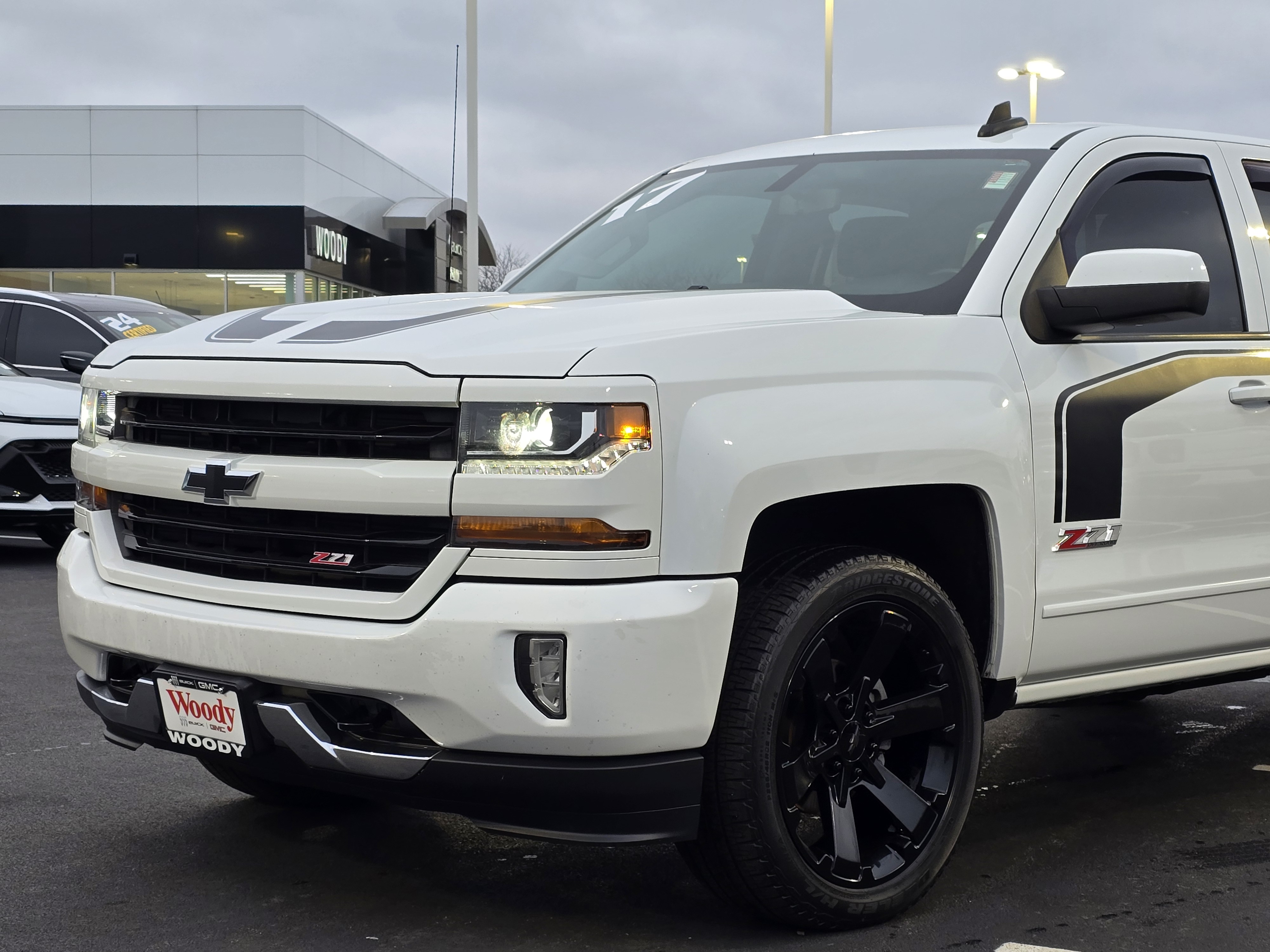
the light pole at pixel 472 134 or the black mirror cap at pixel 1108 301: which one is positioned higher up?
the light pole at pixel 472 134

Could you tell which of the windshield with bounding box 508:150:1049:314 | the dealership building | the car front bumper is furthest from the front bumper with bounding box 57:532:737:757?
the dealership building

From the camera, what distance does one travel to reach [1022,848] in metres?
4.07

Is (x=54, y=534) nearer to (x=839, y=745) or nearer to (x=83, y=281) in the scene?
(x=839, y=745)

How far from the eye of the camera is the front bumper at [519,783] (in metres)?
2.98

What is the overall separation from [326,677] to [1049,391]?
1.83 meters

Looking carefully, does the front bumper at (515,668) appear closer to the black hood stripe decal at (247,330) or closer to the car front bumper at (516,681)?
the car front bumper at (516,681)

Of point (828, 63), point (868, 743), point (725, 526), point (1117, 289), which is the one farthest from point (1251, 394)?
point (828, 63)

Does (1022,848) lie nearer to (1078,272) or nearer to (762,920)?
(762,920)

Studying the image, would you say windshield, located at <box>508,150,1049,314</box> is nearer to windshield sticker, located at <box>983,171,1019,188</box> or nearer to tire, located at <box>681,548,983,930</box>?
windshield sticker, located at <box>983,171,1019,188</box>

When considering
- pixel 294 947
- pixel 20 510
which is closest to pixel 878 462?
pixel 294 947

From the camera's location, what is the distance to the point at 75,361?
33.0ft

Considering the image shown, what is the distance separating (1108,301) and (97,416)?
96.4 inches

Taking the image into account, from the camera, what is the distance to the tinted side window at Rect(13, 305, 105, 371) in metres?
11.1

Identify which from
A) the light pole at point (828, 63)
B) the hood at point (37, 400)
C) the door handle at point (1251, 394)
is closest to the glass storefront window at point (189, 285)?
the light pole at point (828, 63)
